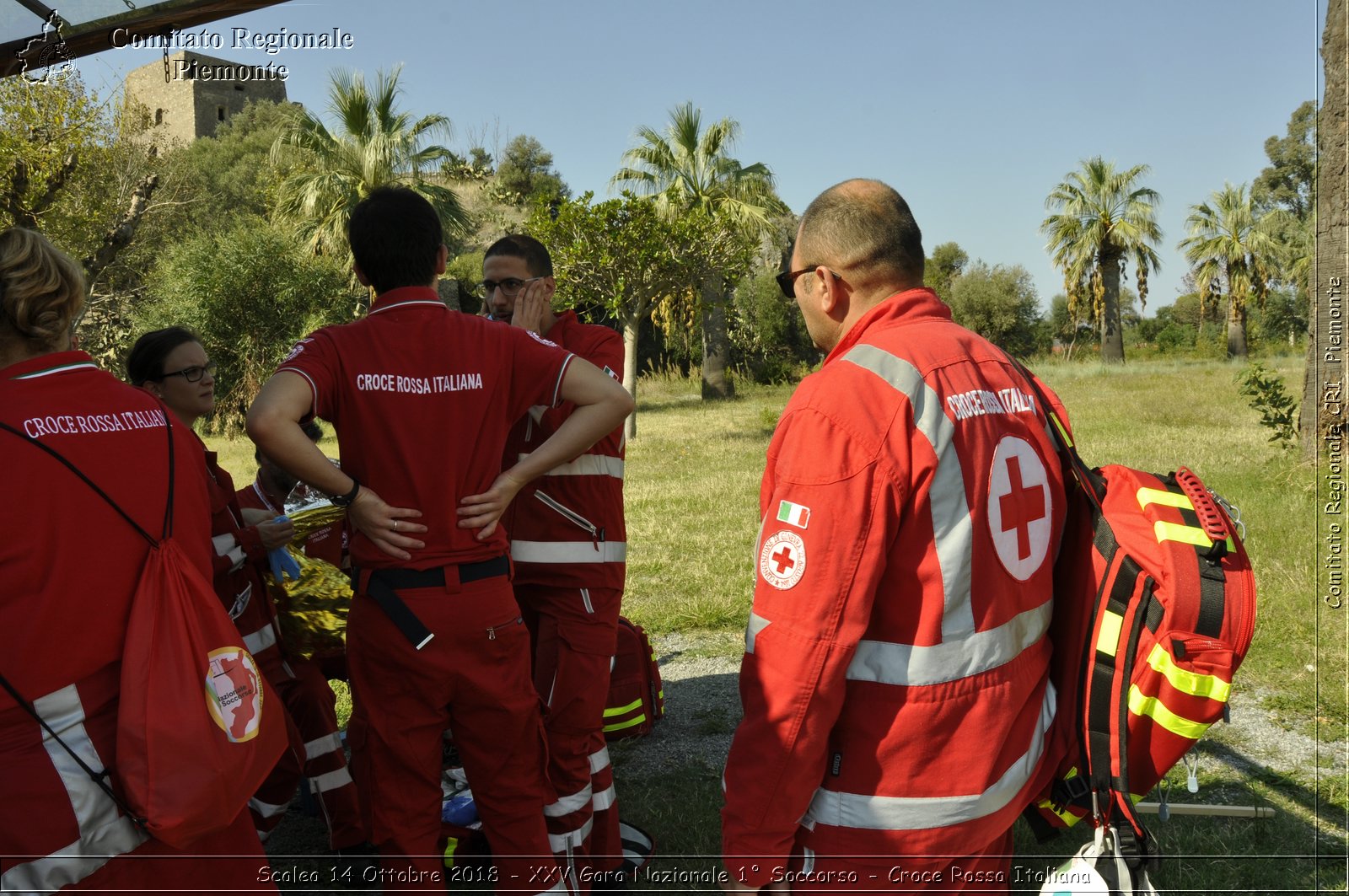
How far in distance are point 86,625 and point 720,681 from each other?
4.50 metres

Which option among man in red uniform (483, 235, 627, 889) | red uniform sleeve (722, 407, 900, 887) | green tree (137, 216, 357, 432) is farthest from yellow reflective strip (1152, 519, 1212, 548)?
green tree (137, 216, 357, 432)

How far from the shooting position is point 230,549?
3293 mm

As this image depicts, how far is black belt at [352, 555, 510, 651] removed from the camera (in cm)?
278

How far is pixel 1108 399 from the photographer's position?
78.4ft

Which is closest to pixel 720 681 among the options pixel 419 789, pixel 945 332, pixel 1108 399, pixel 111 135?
pixel 419 789

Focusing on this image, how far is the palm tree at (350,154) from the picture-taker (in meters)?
25.3

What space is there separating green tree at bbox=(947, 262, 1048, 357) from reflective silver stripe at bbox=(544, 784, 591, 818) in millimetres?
43325

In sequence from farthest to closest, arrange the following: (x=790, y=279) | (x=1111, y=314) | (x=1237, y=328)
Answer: (x=1237, y=328)
(x=1111, y=314)
(x=790, y=279)

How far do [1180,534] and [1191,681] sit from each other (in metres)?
0.30

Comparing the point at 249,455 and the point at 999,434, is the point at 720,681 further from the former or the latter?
the point at 249,455

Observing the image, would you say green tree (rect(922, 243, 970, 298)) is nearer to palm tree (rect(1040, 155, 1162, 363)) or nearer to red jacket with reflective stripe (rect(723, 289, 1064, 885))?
palm tree (rect(1040, 155, 1162, 363))

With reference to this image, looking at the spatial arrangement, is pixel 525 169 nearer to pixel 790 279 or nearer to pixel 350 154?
pixel 350 154

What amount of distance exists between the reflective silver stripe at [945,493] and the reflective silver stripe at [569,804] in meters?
1.94

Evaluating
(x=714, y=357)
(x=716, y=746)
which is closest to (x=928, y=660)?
(x=716, y=746)
